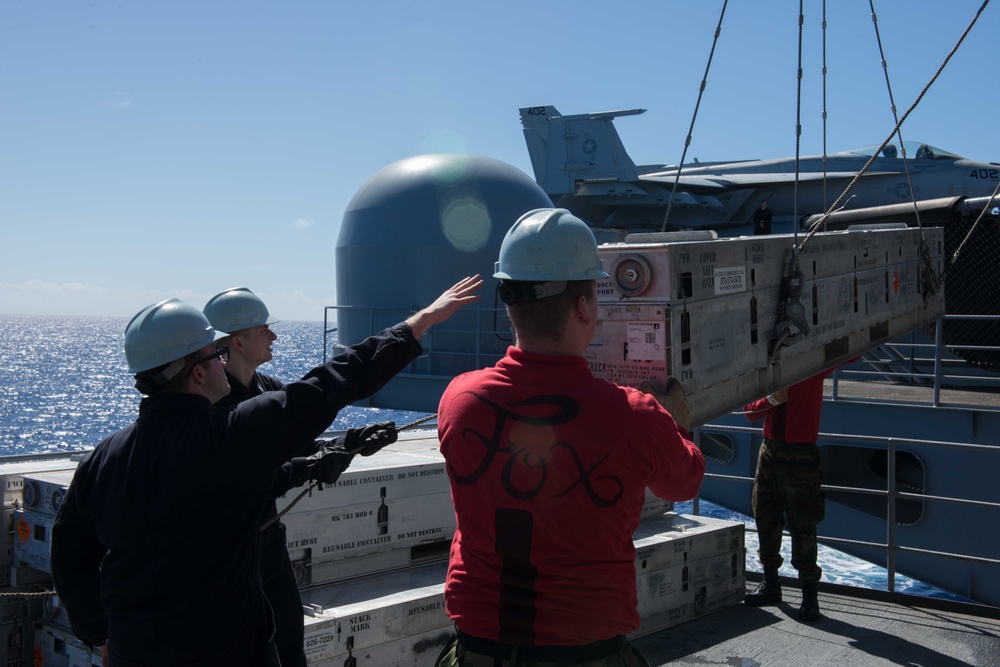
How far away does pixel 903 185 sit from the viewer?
2492cm

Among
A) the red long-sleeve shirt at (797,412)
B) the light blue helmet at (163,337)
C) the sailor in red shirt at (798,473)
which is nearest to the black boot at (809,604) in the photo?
the sailor in red shirt at (798,473)

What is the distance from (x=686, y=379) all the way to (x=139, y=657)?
205 centimetres

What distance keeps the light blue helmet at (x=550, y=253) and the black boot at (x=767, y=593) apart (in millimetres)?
4180

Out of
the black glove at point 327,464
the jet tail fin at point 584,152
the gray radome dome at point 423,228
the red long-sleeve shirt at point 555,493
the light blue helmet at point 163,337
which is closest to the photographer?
the red long-sleeve shirt at point 555,493

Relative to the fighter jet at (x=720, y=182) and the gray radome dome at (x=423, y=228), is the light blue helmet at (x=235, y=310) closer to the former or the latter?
the gray radome dome at (x=423, y=228)

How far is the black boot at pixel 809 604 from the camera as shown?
→ 211 inches

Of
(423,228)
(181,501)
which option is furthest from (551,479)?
(423,228)

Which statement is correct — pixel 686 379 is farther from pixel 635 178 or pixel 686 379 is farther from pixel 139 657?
pixel 635 178

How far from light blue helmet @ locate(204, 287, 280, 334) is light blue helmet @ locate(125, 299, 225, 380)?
108 centimetres

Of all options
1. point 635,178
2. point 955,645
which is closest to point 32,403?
point 635,178

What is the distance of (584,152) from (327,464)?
29.1 metres

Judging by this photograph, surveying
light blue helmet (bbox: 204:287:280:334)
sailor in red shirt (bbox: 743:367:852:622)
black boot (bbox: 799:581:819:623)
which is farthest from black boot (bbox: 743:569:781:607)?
light blue helmet (bbox: 204:287:280:334)

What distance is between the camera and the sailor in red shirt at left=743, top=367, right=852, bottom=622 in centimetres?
540

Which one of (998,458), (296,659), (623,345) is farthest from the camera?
(998,458)
